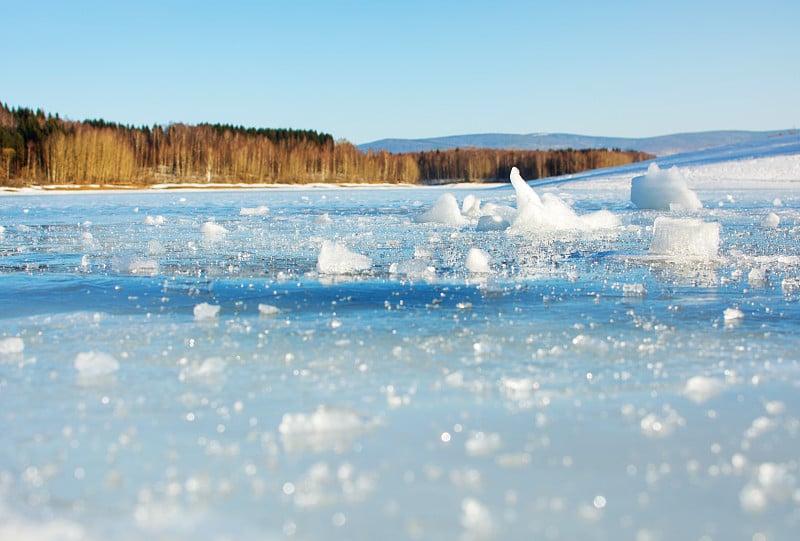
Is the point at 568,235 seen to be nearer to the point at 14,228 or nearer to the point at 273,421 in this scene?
the point at 273,421

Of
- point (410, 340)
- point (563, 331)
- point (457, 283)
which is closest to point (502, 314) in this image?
point (563, 331)

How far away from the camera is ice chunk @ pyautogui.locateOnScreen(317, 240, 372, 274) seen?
4902 mm

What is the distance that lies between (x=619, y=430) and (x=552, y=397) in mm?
303

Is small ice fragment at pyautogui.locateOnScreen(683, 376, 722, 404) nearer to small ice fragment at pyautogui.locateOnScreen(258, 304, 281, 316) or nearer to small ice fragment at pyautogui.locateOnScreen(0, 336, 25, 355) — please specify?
small ice fragment at pyautogui.locateOnScreen(258, 304, 281, 316)

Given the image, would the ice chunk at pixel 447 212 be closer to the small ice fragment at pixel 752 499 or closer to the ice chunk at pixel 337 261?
the ice chunk at pixel 337 261

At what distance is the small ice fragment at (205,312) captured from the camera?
341cm

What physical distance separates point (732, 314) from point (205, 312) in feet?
7.70

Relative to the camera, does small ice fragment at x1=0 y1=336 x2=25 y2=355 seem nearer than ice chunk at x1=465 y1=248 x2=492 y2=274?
Yes

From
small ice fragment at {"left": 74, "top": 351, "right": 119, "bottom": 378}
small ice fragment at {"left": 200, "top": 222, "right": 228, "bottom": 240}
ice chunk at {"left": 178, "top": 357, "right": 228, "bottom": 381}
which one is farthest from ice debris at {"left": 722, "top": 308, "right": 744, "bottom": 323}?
small ice fragment at {"left": 200, "top": 222, "right": 228, "bottom": 240}

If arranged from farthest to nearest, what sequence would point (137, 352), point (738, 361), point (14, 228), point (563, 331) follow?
1. point (14, 228)
2. point (563, 331)
3. point (137, 352)
4. point (738, 361)

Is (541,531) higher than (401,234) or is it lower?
lower

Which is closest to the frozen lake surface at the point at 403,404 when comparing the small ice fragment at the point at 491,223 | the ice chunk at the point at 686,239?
the ice chunk at the point at 686,239

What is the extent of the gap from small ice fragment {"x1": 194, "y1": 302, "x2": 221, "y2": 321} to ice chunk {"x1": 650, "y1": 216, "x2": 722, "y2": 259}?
351 centimetres

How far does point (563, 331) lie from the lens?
3072 millimetres
